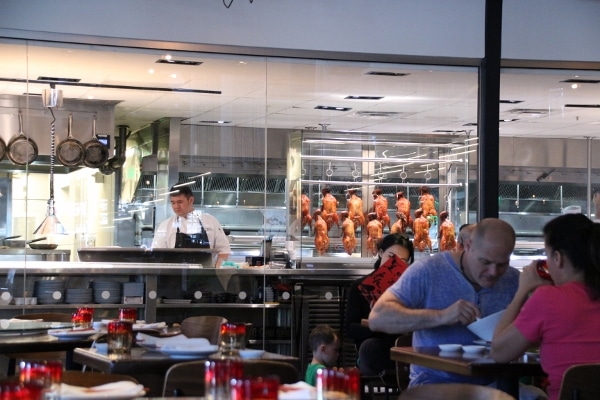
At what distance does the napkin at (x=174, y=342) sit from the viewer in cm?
418

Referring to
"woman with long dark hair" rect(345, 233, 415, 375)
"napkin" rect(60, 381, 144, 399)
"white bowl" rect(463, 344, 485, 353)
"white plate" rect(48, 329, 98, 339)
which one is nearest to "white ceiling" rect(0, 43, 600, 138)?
"woman with long dark hair" rect(345, 233, 415, 375)

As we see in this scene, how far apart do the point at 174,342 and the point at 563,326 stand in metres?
1.55

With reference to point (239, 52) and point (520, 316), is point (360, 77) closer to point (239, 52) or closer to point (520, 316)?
point (239, 52)

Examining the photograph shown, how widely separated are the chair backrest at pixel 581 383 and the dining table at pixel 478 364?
1.58 feet

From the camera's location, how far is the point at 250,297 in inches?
330

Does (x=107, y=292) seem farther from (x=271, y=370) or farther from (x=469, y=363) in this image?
(x=271, y=370)

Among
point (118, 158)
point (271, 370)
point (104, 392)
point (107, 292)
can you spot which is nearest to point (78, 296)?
point (107, 292)

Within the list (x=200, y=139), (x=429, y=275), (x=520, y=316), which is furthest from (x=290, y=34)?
(x=520, y=316)

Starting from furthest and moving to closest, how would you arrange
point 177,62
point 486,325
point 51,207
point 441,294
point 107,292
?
point 107,292 → point 177,62 → point 51,207 → point 441,294 → point 486,325

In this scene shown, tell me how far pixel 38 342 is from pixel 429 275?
1836 mm

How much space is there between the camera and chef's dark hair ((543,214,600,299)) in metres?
3.92

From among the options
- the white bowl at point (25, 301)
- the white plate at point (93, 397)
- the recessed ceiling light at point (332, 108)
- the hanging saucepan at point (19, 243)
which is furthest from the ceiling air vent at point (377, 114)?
the white plate at point (93, 397)

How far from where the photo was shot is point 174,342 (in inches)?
168

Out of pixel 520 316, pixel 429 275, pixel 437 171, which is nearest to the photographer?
pixel 520 316
